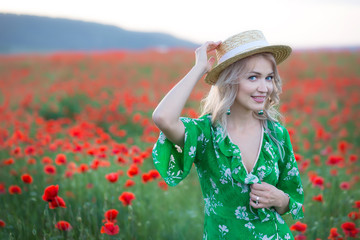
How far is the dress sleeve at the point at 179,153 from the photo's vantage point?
4.68 ft

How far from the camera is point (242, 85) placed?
1486 mm

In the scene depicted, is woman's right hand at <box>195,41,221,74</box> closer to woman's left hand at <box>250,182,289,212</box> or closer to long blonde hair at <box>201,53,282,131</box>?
long blonde hair at <box>201,53,282,131</box>

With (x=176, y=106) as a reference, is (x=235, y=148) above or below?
below

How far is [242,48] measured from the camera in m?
1.45

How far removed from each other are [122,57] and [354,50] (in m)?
7.97

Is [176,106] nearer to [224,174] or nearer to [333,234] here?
[224,174]

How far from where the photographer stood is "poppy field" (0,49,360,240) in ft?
7.44

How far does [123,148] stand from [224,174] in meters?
1.58

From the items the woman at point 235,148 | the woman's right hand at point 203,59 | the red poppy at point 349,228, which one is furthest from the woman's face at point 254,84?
the red poppy at point 349,228

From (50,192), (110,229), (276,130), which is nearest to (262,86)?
(276,130)

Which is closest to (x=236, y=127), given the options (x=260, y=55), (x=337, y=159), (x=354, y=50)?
(x=260, y=55)

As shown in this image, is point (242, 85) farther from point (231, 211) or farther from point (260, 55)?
point (231, 211)

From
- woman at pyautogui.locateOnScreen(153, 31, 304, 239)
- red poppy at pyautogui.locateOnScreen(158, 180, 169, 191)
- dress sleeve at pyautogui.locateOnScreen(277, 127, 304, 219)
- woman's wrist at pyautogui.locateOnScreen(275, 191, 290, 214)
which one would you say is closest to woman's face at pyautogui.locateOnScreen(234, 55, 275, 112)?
woman at pyautogui.locateOnScreen(153, 31, 304, 239)

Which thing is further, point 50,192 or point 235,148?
point 50,192
